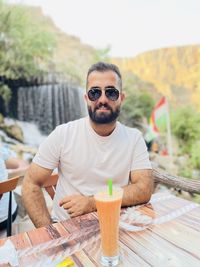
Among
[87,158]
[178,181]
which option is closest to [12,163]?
[87,158]

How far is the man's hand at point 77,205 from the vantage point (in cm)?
107

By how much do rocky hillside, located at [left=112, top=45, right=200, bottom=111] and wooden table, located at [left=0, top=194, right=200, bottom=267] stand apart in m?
10.8

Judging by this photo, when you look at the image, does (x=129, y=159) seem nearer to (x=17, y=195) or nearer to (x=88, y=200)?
(x=88, y=200)

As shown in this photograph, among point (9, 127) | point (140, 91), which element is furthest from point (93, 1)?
point (9, 127)

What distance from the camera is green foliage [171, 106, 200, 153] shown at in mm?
9102

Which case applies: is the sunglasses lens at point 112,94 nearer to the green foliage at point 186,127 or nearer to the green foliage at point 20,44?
the green foliage at point 20,44

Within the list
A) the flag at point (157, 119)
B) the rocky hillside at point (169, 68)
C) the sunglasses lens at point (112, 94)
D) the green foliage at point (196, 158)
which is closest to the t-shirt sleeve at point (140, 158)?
the sunglasses lens at point (112, 94)

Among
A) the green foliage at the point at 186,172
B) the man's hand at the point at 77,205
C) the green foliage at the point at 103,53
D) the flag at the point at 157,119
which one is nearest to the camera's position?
the man's hand at the point at 77,205

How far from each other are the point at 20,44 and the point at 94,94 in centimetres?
640

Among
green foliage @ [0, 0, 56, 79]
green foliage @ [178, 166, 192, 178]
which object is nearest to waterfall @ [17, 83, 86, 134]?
green foliage @ [0, 0, 56, 79]

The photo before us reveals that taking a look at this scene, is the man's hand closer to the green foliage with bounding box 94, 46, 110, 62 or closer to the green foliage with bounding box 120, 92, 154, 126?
the green foliage with bounding box 120, 92, 154, 126

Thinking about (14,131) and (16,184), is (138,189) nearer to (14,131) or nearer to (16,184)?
(16,184)

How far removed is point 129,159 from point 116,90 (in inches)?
12.9

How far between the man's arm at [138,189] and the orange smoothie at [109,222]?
380mm
